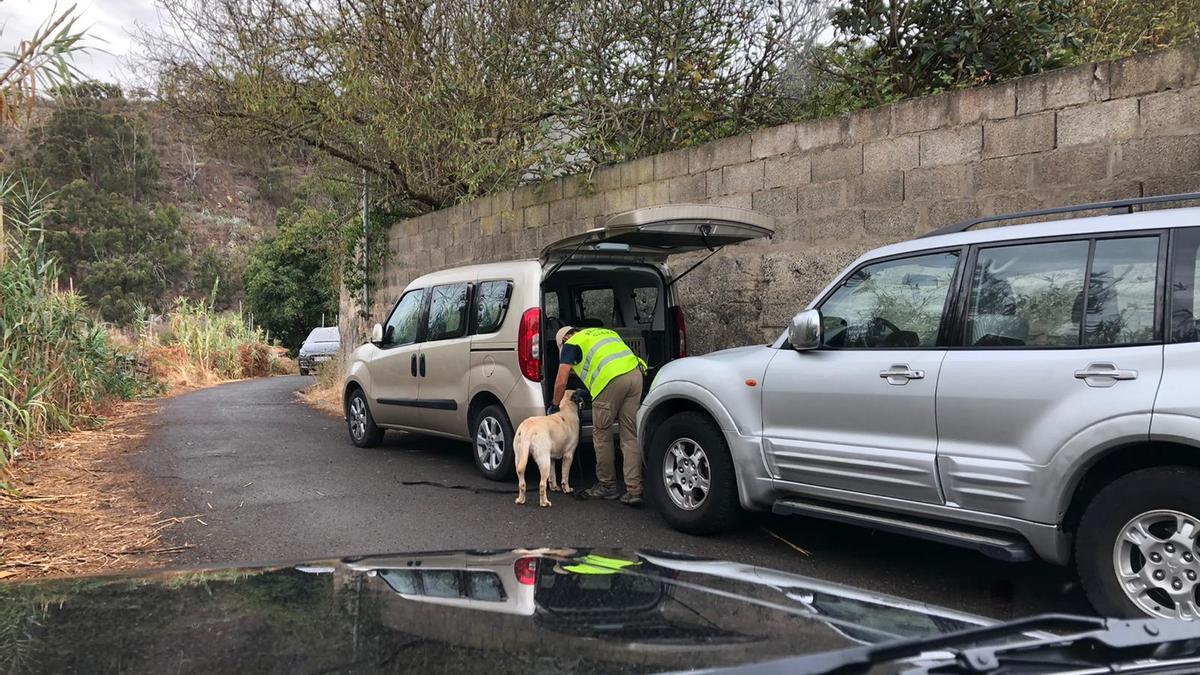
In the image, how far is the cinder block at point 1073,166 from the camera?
5.80 meters

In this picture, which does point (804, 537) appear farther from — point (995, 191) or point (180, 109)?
point (180, 109)

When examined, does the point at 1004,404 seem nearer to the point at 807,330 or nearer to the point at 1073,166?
the point at 807,330

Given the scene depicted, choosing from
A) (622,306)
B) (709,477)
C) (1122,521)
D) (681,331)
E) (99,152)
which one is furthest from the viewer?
(99,152)

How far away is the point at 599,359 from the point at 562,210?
444 cm

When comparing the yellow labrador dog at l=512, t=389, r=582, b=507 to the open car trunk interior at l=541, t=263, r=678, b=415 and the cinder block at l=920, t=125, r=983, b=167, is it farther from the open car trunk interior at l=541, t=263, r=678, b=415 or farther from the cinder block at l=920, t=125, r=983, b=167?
the cinder block at l=920, t=125, r=983, b=167

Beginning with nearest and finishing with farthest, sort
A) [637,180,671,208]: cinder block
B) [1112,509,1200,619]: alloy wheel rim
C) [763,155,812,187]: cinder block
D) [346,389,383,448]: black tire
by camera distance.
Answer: [1112,509,1200,619]: alloy wheel rim → [763,155,812,187]: cinder block → [637,180,671,208]: cinder block → [346,389,383,448]: black tire

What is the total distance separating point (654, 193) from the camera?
9.16 m

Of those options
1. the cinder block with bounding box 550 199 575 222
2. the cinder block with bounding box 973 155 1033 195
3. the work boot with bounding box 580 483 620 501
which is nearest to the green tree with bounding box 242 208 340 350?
the cinder block with bounding box 550 199 575 222

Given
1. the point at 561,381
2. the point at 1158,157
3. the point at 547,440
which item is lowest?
the point at 547,440

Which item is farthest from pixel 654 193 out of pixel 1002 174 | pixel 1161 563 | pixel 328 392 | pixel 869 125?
pixel 328 392

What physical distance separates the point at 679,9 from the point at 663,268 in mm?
3643

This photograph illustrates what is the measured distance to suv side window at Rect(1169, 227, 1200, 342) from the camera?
11.1ft

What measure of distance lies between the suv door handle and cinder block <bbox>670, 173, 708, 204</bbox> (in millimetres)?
4594

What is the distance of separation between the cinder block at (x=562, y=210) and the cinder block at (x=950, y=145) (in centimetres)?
454
